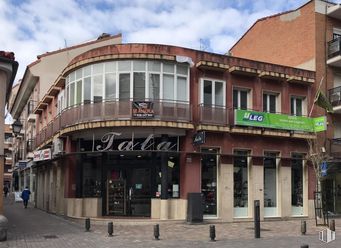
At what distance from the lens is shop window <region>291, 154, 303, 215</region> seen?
2592 cm

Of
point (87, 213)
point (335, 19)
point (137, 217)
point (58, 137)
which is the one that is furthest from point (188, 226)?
point (335, 19)

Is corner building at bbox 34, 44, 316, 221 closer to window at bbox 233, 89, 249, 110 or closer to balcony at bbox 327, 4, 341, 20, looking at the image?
window at bbox 233, 89, 249, 110

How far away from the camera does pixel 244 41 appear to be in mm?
34781

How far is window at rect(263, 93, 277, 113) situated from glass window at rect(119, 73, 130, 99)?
7581 mm

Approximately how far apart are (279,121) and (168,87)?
20.7 ft

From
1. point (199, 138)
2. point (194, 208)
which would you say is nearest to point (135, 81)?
point (199, 138)

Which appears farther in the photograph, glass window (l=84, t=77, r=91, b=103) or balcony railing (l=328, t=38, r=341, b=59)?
balcony railing (l=328, t=38, r=341, b=59)

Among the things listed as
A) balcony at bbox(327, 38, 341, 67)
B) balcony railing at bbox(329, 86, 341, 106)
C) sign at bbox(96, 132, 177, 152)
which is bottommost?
sign at bbox(96, 132, 177, 152)

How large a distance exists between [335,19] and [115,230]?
60.4ft

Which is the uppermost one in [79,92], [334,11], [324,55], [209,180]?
[334,11]

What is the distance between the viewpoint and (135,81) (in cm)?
2244

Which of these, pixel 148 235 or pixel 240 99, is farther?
pixel 240 99

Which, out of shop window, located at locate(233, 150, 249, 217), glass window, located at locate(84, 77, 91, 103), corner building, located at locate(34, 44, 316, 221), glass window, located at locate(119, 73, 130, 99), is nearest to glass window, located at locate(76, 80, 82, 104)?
corner building, located at locate(34, 44, 316, 221)

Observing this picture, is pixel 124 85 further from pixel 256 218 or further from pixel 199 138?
pixel 256 218
